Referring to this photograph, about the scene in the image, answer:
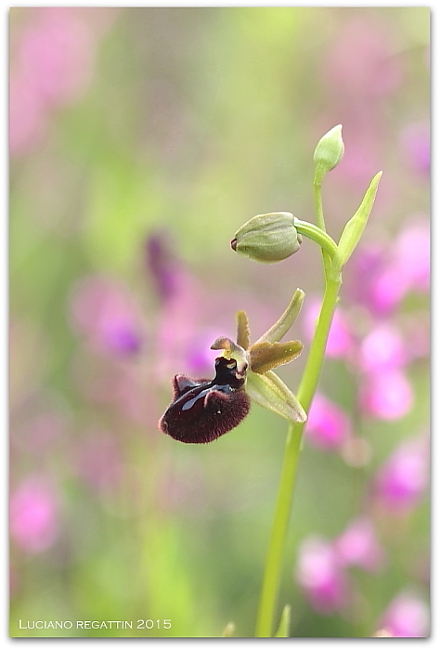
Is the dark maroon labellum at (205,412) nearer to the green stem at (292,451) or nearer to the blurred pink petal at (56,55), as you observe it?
the green stem at (292,451)

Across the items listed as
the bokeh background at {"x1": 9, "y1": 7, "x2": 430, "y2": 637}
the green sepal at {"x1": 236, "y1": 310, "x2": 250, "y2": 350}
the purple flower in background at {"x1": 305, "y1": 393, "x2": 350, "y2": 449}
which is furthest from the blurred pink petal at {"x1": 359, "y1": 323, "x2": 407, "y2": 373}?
the green sepal at {"x1": 236, "y1": 310, "x2": 250, "y2": 350}

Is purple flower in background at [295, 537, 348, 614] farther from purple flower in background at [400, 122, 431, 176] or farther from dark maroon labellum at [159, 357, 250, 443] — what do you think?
purple flower in background at [400, 122, 431, 176]

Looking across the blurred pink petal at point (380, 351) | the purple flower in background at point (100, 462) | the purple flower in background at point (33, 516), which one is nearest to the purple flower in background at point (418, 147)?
the blurred pink petal at point (380, 351)

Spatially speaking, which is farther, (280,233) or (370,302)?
(370,302)

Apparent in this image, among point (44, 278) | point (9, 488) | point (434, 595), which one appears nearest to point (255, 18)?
point (44, 278)

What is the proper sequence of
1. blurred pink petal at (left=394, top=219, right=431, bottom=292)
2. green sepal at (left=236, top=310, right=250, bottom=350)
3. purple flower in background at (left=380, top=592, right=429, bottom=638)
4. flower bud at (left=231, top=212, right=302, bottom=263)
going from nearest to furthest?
flower bud at (left=231, top=212, right=302, bottom=263) < green sepal at (left=236, top=310, right=250, bottom=350) < purple flower in background at (left=380, top=592, right=429, bottom=638) < blurred pink petal at (left=394, top=219, right=431, bottom=292)

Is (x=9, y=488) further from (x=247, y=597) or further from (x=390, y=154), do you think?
(x=390, y=154)
